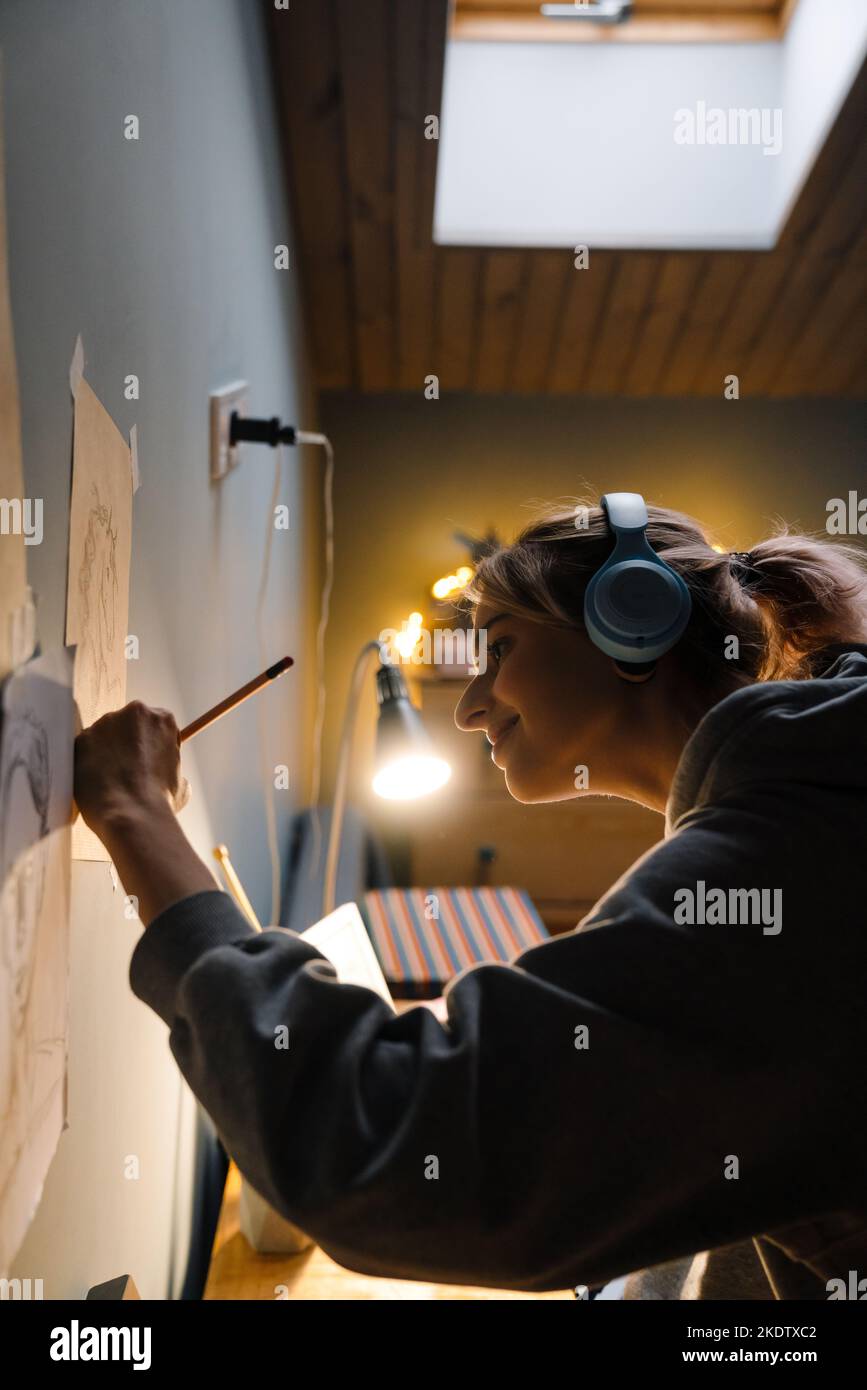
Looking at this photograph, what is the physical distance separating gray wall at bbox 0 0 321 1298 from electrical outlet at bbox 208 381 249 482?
0.02 metres

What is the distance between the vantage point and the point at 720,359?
3.16 metres

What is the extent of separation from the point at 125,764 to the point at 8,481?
0.20 metres

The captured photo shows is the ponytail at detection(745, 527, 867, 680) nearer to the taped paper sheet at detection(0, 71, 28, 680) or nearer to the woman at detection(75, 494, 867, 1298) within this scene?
the woman at detection(75, 494, 867, 1298)

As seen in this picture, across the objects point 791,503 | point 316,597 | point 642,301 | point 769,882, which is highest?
point 642,301

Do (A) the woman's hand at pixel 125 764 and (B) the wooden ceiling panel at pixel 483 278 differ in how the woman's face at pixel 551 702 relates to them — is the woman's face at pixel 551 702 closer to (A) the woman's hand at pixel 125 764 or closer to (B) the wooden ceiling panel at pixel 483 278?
(A) the woman's hand at pixel 125 764

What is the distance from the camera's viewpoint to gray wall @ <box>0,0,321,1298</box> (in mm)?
566

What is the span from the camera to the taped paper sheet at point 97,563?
2.05ft

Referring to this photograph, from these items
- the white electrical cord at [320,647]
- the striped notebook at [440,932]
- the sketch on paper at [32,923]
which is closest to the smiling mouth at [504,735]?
the sketch on paper at [32,923]

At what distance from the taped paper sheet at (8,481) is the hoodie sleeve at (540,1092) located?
0.61ft

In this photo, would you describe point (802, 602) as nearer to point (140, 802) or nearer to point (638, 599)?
point (638, 599)

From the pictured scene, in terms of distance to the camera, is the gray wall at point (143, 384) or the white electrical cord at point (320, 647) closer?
the gray wall at point (143, 384)
